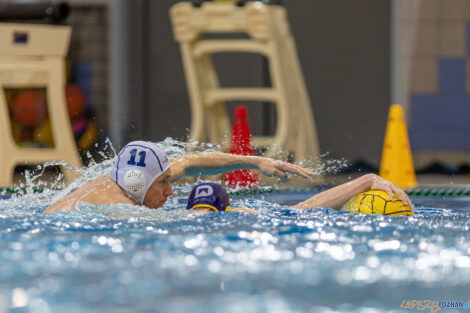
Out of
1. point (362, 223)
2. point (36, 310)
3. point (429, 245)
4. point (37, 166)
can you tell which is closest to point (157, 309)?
point (36, 310)

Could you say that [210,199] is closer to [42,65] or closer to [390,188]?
[390,188]

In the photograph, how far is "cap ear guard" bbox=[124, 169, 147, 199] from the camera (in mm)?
3150

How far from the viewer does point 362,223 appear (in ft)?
9.55

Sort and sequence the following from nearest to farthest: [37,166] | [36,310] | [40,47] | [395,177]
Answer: [36,310], [395,177], [40,47], [37,166]

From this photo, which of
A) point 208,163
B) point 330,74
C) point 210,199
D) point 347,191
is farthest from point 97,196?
point 330,74

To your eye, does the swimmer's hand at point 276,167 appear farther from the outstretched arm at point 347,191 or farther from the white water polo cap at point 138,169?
the white water polo cap at point 138,169

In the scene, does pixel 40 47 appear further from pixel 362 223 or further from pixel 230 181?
pixel 362 223

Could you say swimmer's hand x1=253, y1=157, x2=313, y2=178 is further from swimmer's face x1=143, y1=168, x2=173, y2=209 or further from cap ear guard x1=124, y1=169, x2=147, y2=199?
cap ear guard x1=124, y1=169, x2=147, y2=199

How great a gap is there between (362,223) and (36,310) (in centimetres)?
150

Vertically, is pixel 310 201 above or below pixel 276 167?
below

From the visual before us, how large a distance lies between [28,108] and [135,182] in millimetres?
5286

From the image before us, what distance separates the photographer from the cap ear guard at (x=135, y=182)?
315 cm

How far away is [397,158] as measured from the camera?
229 inches

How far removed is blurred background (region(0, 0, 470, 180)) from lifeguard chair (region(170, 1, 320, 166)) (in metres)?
1.62
